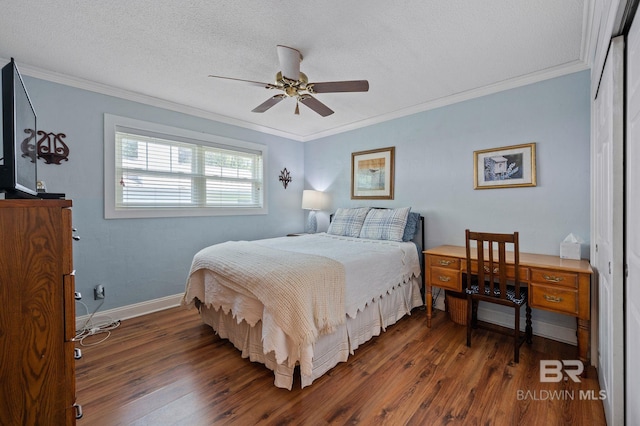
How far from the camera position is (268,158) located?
4.38m

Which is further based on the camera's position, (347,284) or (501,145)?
(501,145)

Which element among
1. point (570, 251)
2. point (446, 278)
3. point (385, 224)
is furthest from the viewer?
point (385, 224)

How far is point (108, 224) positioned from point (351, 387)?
2852 millimetres

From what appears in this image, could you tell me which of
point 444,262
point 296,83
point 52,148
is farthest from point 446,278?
point 52,148

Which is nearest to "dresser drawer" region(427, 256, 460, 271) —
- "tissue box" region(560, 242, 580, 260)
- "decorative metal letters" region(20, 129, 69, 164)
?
"tissue box" region(560, 242, 580, 260)

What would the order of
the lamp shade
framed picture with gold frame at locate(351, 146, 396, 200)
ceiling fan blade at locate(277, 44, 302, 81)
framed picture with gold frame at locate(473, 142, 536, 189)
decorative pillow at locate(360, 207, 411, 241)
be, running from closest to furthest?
1. ceiling fan blade at locate(277, 44, 302, 81)
2. framed picture with gold frame at locate(473, 142, 536, 189)
3. decorative pillow at locate(360, 207, 411, 241)
4. framed picture with gold frame at locate(351, 146, 396, 200)
5. the lamp shade

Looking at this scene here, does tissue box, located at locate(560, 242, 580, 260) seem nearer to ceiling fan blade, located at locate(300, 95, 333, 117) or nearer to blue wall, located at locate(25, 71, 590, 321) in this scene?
blue wall, located at locate(25, 71, 590, 321)

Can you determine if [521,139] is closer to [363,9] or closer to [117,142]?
[363,9]

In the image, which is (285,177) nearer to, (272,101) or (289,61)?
(272,101)

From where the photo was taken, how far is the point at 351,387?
1.84m

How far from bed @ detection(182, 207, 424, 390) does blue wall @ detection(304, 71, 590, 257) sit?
0.61 metres

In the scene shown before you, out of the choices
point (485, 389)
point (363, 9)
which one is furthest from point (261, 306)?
point (363, 9)

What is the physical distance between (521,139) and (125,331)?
13.9ft

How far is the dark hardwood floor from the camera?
1581 mm
